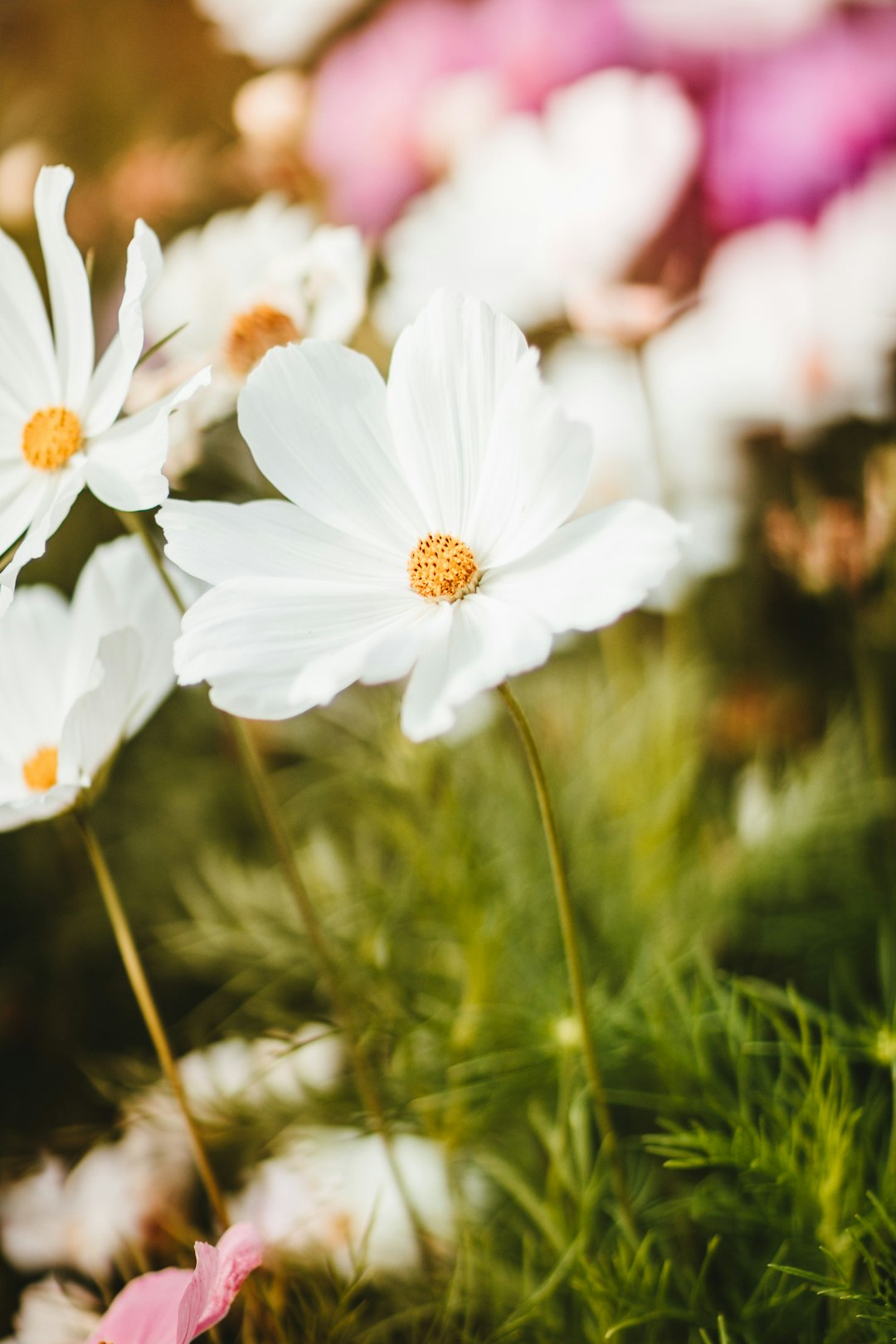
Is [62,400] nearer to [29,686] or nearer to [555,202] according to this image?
[29,686]

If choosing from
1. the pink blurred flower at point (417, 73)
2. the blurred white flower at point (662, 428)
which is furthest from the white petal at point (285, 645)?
the pink blurred flower at point (417, 73)

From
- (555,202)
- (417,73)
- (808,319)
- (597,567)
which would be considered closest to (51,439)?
(597,567)

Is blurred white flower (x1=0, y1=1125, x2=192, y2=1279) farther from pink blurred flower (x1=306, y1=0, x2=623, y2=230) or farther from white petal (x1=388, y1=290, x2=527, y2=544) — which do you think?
pink blurred flower (x1=306, y1=0, x2=623, y2=230)

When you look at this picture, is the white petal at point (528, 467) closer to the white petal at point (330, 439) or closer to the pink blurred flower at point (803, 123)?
the white petal at point (330, 439)

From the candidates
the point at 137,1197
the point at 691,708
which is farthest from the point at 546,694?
the point at 137,1197

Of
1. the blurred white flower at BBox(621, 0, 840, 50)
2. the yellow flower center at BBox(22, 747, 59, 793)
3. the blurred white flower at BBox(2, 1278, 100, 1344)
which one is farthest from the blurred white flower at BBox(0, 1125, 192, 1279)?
the blurred white flower at BBox(621, 0, 840, 50)
